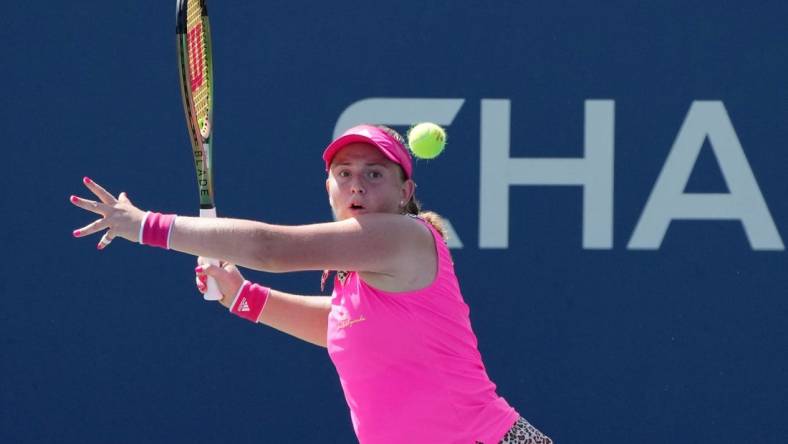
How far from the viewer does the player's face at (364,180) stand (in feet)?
9.07

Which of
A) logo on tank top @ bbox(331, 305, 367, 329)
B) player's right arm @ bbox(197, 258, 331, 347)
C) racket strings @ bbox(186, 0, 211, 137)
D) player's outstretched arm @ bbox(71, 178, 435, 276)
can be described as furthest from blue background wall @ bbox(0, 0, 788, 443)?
player's outstretched arm @ bbox(71, 178, 435, 276)

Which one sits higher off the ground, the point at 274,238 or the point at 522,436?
the point at 274,238

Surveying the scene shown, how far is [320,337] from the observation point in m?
3.14

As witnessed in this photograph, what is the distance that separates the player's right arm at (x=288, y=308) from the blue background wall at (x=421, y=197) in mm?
1049

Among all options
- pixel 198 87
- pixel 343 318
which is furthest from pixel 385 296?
pixel 198 87

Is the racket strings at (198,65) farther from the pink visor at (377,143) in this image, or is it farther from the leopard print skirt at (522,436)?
the leopard print skirt at (522,436)

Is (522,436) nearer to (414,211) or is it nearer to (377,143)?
(414,211)

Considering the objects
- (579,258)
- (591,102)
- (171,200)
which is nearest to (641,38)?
(591,102)

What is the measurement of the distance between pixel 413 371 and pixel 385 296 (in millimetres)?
167

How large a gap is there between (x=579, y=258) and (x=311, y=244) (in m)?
1.80

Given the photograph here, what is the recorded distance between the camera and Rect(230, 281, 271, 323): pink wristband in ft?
10.3

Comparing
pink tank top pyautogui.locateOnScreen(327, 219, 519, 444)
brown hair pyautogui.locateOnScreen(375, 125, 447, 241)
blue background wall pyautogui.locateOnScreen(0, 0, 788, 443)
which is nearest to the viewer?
pink tank top pyautogui.locateOnScreen(327, 219, 519, 444)

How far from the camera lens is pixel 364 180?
9.09 ft

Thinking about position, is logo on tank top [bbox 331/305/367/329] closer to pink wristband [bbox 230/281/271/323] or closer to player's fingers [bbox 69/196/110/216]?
pink wristband [bbox 230/281/271/323]
